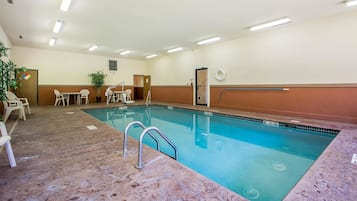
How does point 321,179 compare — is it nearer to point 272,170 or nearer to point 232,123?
point 272,170

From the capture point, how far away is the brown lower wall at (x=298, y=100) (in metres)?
5.05

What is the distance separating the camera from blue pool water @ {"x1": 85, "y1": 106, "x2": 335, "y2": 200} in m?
2.55

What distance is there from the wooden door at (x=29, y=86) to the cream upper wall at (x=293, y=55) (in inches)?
335

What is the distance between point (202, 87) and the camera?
9352 millimetres

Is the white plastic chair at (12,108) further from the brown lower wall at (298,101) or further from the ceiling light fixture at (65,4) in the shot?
the brown lower wall at (298,101)

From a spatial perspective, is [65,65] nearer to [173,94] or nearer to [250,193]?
[173,94]

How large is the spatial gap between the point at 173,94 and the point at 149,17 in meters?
6.13

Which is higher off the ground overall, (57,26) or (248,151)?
(57,26)

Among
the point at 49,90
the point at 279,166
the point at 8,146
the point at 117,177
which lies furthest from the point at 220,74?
the point at 49,90

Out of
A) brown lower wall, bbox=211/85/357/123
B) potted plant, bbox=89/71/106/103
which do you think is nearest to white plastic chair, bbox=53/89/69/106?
potted plant, bbox=89/71/106/103

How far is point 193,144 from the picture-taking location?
4.23 meters

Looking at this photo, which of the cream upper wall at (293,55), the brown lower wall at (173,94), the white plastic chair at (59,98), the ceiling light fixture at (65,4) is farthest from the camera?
the brown lower wall at (173,94)

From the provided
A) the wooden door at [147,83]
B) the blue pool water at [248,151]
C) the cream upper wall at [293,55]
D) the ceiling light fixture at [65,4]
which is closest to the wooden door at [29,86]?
the wooden door at [147,83]

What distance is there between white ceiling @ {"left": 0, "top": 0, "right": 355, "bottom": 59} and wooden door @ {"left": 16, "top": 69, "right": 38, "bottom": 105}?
86.6 inches
